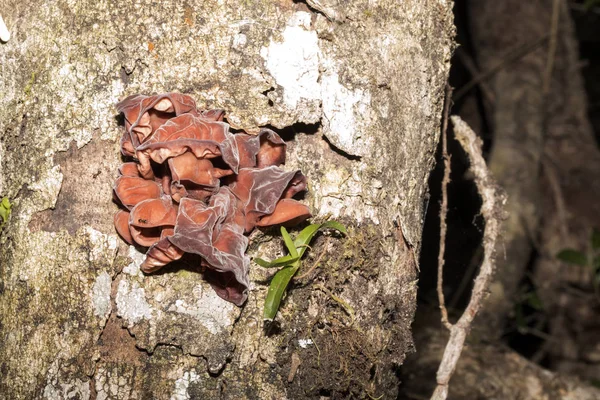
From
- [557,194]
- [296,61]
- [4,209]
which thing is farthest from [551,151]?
[4,209]

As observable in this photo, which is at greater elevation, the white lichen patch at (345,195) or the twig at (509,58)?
the white lichen patch at (345,195)

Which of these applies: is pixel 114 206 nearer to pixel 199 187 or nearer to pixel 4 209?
pixel 199 187

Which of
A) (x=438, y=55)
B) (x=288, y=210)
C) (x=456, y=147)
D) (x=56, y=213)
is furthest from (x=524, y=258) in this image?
(x=56, y=213)

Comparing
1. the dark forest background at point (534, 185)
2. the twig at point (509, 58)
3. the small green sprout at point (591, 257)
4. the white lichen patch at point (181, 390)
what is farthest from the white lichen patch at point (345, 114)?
the twig at point (509, 58)

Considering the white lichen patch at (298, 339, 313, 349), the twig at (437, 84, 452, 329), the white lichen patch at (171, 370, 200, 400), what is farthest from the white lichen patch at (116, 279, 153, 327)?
the twig at (437, 84, 452, 329)

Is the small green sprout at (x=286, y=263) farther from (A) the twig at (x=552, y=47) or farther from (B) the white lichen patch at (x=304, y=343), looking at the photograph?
(A) the twig at (x=552, y=47)

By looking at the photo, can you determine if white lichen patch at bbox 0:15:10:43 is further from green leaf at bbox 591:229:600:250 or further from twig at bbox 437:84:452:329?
green leaf at bbox 591:229:600:250

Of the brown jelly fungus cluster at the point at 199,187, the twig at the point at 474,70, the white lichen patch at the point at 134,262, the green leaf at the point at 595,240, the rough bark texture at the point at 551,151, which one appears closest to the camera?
the brown jelly fungus cluster at the point at 199,187

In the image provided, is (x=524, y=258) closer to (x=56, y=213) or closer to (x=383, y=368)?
(x=383, y=368)
